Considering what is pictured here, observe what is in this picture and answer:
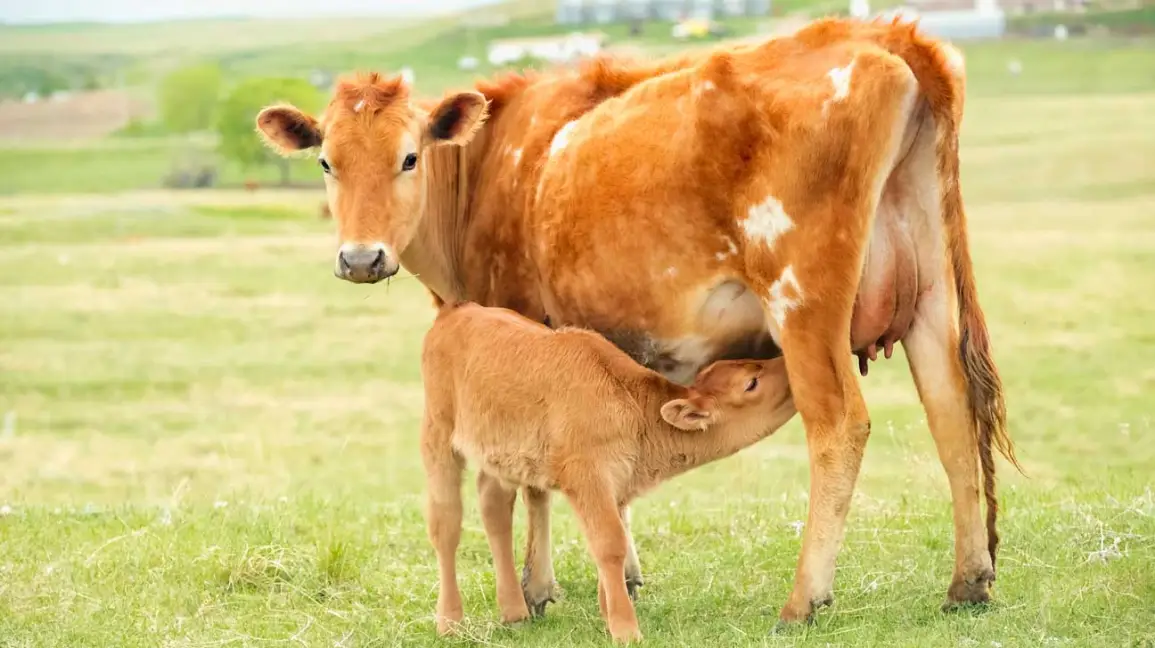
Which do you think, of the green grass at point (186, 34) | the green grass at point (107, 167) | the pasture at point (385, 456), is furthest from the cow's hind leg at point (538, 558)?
the green grass at point (186, 34)

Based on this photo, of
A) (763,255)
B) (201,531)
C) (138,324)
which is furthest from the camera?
(138,324)

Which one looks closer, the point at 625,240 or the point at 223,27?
the point at 625,240

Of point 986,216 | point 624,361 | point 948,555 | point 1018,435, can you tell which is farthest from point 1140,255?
point 624,361

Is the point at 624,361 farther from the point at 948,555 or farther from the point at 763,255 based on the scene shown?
the point at 948,555

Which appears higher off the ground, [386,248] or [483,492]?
[386,248]

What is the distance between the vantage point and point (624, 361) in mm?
6312

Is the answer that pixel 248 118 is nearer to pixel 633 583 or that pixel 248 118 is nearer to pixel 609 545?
pixel 633 583

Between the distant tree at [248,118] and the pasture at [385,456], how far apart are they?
1.81 m

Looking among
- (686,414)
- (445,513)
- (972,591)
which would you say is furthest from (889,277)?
(445,513)

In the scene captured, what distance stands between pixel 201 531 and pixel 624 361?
320cm

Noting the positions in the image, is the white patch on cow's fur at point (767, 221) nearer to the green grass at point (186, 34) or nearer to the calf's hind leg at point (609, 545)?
the calf's hind leg at point (609, 545)

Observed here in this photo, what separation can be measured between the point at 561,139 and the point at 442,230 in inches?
31.6

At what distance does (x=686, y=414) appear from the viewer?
237 inches

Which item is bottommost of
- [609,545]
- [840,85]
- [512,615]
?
[512,615]
